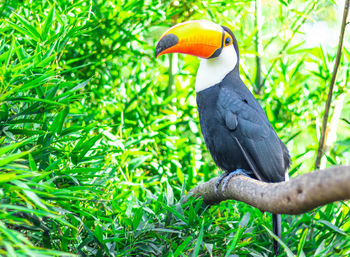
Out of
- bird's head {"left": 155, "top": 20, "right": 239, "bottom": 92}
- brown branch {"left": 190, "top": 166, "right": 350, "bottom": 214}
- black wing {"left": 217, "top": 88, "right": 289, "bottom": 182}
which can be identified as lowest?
black wing {"left": 217, "top": 88, "right": 289, "bottom": 182}

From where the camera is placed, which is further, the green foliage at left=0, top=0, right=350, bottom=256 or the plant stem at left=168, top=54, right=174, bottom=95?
the plant stem at left=168, top=54, right=174, bottom=95

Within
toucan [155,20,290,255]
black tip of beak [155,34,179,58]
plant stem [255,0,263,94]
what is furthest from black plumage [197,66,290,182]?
plant stem [255,0,263,94]

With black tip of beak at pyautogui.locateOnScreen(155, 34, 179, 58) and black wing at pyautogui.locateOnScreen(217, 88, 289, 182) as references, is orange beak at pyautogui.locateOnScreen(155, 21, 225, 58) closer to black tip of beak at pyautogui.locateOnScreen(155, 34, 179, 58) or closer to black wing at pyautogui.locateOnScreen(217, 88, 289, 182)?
black tip of beak at pyautogui.locateOnScreen(155, 34, 179, 58)

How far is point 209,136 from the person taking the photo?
1.66m

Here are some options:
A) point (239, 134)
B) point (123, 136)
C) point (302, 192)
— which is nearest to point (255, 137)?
point (239, 134)

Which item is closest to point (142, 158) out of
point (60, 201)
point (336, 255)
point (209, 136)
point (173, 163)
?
point (173, 163)

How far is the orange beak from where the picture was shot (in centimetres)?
161

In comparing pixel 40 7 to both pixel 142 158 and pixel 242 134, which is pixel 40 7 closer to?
pixel 142 158

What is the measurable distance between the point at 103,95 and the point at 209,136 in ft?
2.27

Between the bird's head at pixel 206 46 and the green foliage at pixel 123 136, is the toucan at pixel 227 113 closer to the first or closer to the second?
the bird's head at pixel 206 46

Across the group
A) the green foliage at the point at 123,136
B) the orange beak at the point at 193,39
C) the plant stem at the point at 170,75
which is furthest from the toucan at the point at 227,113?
the plant stem at the point at 170,75

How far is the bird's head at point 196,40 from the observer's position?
1607 mm

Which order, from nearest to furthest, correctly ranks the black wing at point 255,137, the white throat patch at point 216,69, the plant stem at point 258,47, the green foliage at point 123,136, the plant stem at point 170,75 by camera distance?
the green foliage at point 123,136 → the black wing at point 255,137 → the white throat patch at point 216,69 → the plant stem at point 258,47 → the plant stem at point 170,75

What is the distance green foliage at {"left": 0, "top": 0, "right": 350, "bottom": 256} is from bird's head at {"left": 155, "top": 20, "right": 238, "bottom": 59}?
0.28 meters
